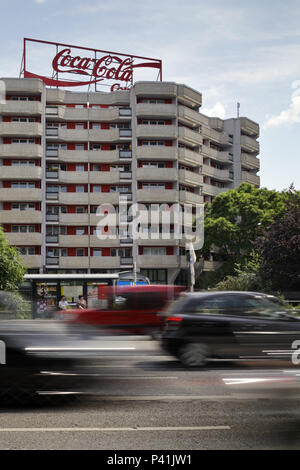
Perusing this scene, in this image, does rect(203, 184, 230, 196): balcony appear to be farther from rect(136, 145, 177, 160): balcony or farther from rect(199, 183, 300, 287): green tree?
rect(199, 183, 300, 287): green tree

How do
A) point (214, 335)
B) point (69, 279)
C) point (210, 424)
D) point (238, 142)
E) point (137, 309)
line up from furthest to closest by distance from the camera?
point (238, 142) → point (69, 279) → point (137, 309) → point (214, 335) → point (210, 424)

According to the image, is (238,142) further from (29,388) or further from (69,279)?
(29,388)

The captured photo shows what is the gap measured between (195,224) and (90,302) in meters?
42.7

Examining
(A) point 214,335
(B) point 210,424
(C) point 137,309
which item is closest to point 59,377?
(B) point 210,424

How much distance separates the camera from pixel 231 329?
1061 centimetres

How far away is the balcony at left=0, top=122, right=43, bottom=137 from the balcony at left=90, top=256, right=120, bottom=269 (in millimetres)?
13948

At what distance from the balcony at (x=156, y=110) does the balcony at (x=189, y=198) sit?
8.22 metres

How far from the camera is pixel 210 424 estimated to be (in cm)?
680

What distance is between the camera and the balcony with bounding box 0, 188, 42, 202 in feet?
193

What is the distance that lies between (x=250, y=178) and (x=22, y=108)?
1126 inches

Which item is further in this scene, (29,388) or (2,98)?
(2,98)

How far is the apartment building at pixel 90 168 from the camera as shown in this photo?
59.2 m

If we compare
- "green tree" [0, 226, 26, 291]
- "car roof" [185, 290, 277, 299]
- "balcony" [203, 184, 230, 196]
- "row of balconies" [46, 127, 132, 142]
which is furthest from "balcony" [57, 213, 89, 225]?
"car roof" [185, 290, 277, 299]
